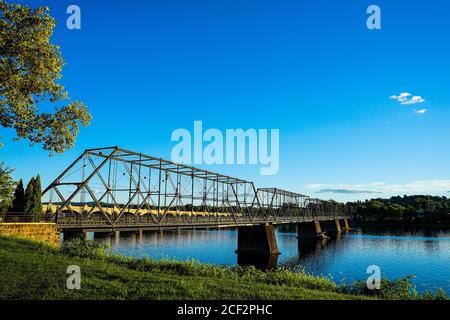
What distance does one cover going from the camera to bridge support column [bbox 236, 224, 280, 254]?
65.6m

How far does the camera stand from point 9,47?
1845 centimetres

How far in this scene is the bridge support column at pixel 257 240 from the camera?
6556 cm

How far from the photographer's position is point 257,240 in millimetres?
67312

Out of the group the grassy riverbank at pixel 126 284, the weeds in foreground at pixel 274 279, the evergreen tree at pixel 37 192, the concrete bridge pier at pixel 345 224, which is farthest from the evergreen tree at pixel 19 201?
the concrete bridge pier at pixel 345 224

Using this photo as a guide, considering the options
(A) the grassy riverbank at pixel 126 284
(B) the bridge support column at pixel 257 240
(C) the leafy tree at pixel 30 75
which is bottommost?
(B) the bridge support column at pixel 257 240

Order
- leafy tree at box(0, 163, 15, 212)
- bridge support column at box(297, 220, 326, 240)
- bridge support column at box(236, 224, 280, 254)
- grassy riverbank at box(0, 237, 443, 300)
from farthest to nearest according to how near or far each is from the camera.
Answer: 1. bridge support column at box(297, 220, 326, 240)
2. bridge support column at box(236, 224, 280, 254)
3. leafy tree at box(0, 163, 15, 212)
4. grassy riverbank at box(0, 237, 443, 300)

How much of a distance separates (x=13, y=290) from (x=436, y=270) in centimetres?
4973

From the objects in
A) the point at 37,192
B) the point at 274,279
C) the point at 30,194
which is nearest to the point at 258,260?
the point at 37,192

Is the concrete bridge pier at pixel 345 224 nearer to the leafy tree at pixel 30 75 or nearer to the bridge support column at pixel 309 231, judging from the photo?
the bridge support column at pixel 309 231

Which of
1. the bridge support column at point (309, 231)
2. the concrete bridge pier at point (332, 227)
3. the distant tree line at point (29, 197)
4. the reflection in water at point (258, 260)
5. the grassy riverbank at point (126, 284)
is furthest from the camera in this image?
the concrete bridge pier at point (332, 227)

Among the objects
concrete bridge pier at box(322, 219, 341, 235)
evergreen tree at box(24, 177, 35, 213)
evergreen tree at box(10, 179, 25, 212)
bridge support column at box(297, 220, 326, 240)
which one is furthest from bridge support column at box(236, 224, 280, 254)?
concrete bridge pier at box(322, 219, 341, 235)

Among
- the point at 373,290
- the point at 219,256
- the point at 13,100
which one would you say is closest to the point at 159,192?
the point at 219,256

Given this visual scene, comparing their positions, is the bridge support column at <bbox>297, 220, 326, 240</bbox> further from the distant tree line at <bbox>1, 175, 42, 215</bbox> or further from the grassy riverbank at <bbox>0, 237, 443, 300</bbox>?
the grassy riverbank at <bbox>0, 237, 443, 300</bbox>
